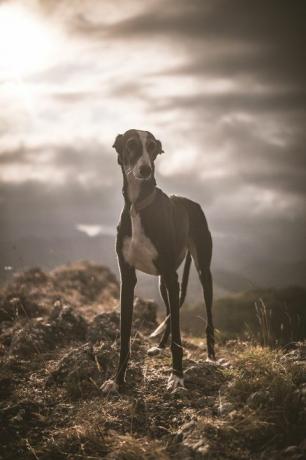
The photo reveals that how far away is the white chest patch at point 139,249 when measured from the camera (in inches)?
258

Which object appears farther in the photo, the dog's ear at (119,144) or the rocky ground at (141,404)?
the dog's ear at (119,144)

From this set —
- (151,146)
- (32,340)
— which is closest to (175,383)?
(151,146)

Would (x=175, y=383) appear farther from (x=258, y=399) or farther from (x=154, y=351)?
(x=154, y=351)

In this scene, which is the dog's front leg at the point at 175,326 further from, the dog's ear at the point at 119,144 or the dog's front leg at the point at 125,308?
the dog's ear at the point at 119,144

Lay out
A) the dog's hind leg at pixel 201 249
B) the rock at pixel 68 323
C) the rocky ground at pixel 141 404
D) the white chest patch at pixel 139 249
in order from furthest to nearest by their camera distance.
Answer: the rock at pixel 68 323 → the dog's hind leg at pixel 201 249 → the white chest patch at pixel 139 249 → the rocky ground at pixel 141 404

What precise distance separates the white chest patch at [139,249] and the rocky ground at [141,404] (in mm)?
1689

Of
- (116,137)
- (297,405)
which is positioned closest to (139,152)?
(116,137)

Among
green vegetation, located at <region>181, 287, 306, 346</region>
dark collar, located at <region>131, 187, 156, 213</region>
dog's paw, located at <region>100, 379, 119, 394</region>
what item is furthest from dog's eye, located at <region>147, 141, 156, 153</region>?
green vegetation, located at <region>181, 287, 306, 346</region>

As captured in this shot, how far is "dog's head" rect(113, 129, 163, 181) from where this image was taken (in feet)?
20.3

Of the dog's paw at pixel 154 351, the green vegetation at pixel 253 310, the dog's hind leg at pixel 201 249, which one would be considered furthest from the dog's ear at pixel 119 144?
the green vegetation at pixel 253 310

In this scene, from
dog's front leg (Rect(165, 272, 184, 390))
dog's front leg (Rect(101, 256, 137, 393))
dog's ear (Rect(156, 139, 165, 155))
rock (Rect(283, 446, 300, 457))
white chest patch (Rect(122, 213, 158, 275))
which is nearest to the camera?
rock (Rect(283, 446, 300, 457))

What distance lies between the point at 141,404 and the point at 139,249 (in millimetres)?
2267

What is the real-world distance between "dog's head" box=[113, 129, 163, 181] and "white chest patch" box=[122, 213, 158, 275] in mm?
755

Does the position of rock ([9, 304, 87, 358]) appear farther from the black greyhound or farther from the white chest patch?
the white chest patch
